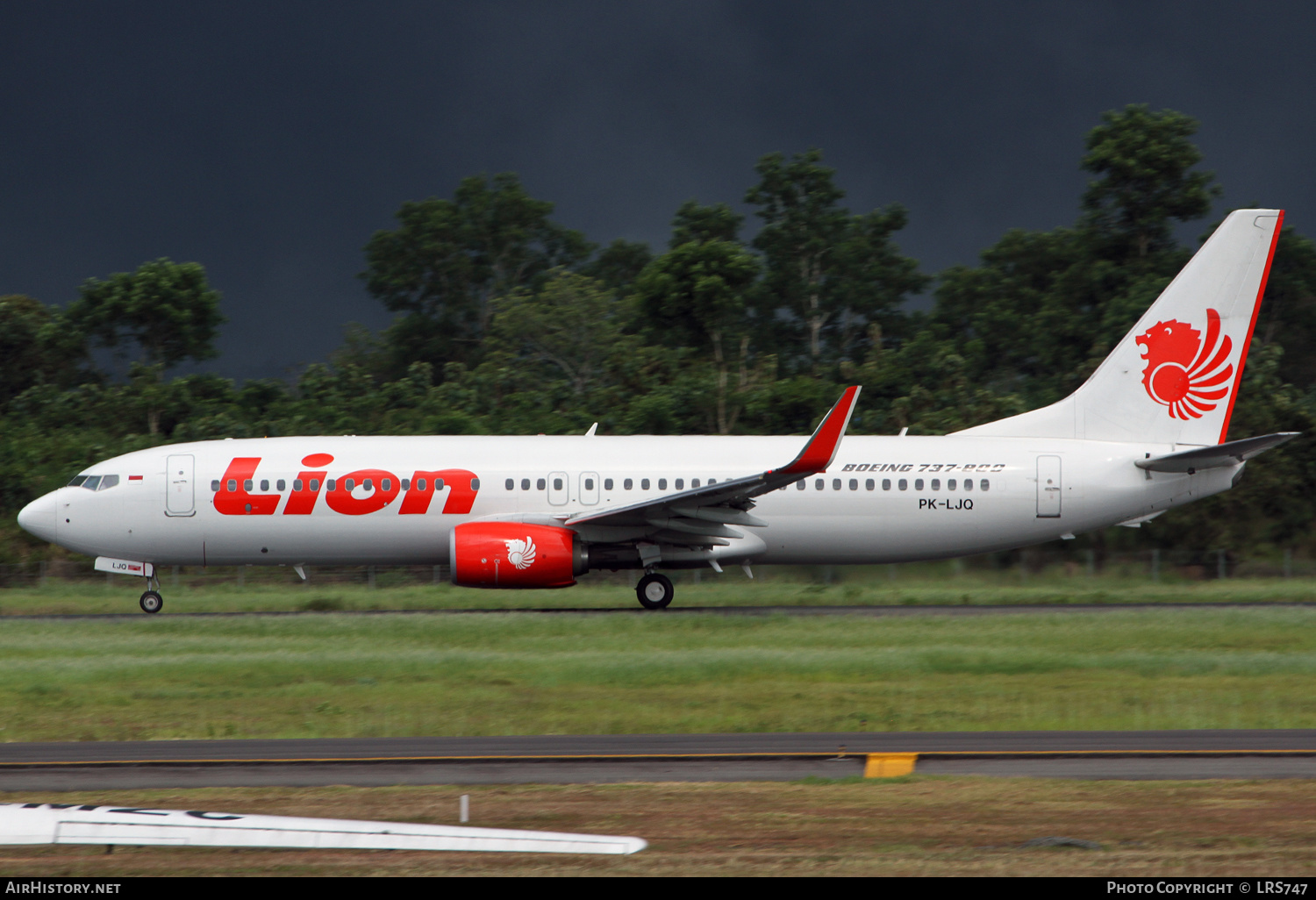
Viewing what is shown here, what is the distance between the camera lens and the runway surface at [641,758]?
12234 millimetres

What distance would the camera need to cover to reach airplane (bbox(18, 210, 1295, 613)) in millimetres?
27141

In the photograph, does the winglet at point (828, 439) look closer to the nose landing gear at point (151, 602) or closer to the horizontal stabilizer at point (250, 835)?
the nose landing gear at point (151, 602)

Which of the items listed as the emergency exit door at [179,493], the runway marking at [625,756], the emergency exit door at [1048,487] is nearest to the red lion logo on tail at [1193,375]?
the emergency exit door at [1048,487]

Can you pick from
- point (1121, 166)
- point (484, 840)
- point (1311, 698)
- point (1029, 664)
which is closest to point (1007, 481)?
point (1029, 664)

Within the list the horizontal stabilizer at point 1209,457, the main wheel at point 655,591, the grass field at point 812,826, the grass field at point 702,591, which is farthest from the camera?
the grass field at point 702,591

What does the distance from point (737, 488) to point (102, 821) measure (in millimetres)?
17483

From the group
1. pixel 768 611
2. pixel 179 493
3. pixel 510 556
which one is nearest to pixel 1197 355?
pixel 768 611

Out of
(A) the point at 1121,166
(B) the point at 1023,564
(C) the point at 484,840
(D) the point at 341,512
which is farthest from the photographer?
(A) the point at 1121,166

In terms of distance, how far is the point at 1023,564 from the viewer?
34906 mm

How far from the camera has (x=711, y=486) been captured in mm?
26234

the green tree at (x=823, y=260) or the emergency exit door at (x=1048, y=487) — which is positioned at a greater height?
the green tree at (x=823, y=260)

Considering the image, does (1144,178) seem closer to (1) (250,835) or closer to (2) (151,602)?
(2) (151,602)

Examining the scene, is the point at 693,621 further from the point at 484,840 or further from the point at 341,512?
the point at 484,840

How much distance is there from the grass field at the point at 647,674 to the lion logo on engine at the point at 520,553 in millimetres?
1019
